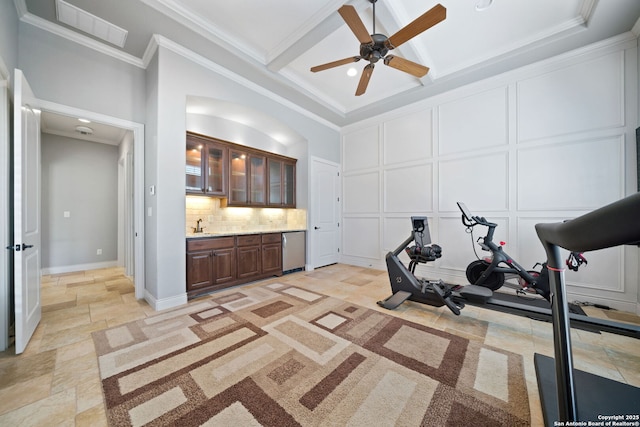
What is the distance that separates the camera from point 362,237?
535cm

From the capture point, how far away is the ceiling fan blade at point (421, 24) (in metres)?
1.99

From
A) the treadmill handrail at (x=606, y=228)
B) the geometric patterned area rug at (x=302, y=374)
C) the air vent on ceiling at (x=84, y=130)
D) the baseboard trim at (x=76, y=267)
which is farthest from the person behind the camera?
the baseboard trim at (x=76, y=267)

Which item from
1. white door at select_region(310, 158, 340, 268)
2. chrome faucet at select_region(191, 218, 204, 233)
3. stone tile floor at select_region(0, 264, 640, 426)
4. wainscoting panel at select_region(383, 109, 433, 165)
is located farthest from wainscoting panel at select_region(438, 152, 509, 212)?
chrome faucet at select_region(191, 218, 204, 233)

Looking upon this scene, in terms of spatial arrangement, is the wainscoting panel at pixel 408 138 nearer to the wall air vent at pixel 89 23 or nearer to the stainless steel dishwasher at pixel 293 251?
the stainless steel dishwasher at pixel 293 251

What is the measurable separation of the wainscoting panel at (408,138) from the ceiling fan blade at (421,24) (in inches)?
92.1

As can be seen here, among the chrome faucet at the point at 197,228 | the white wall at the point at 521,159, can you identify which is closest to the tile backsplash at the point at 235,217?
the chrome faucet at the point at 197,228

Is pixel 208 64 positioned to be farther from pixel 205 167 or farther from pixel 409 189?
pixel 409 189

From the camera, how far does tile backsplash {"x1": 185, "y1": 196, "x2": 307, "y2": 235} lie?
13.5ft

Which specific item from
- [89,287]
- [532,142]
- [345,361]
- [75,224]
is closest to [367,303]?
[345,361]

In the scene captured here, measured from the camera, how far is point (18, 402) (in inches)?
59.7

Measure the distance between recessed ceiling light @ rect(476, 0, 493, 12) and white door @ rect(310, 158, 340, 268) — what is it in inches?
131

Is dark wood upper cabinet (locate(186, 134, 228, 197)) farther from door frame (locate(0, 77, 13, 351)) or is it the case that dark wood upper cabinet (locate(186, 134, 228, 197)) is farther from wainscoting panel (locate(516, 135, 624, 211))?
wainscoting panel (locate(516, 135, 624, 211))

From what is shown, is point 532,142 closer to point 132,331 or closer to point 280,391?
point 280,391

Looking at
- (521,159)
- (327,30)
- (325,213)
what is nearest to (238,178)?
(325,213)
